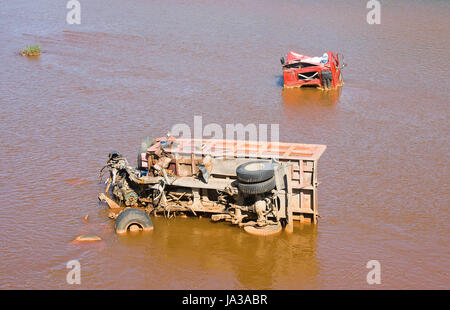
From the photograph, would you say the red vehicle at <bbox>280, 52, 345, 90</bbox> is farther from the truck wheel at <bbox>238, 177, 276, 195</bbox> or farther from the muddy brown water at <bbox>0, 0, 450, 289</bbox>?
the truck wheel at <bbox>238, 177, 276, 195</bbox>

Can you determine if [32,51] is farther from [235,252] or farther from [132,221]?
[235,252]

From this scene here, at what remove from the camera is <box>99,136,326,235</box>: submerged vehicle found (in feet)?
41.8

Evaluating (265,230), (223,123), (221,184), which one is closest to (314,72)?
(223,123)

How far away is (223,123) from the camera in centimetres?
2033

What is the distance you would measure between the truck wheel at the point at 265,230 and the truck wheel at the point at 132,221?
2170 mm

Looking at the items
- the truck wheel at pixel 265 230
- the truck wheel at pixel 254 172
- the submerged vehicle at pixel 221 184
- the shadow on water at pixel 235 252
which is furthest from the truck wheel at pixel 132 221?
the truck wheel at pixel 254 172

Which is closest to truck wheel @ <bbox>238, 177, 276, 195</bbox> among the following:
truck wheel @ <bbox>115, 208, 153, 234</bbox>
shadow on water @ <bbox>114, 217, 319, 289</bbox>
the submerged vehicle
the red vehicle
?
the submerged vehicle

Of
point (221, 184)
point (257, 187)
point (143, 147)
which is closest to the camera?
point (257, 187)

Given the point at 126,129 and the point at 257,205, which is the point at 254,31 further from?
the point at 257,205

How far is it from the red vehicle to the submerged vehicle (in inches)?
407

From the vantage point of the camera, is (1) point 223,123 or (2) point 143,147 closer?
(2) point 143,147

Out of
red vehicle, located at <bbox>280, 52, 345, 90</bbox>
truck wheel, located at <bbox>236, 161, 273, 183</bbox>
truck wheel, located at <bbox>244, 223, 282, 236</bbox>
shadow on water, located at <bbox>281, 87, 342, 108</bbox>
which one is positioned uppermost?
red vehicle, located at <bbox>280, 52, 345, 90</bbox>

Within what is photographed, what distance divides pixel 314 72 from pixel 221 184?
12.0m

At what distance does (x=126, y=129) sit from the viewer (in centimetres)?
1966
